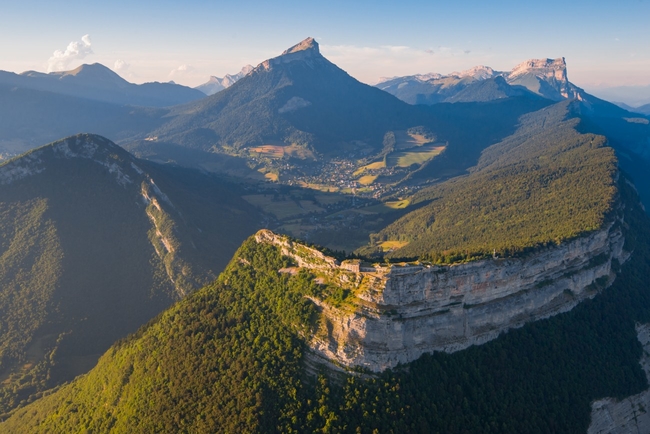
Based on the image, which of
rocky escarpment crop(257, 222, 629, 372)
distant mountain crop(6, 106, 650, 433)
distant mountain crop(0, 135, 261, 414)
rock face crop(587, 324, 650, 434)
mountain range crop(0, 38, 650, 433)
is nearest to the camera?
distant mountain crop(6, 106, 650, 433)

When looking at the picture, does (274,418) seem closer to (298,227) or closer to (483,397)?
(483,397)

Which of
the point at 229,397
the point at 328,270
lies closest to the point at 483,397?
the point at 328,270

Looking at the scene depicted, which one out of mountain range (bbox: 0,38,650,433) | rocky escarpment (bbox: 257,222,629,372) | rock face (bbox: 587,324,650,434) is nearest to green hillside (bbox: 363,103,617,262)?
mountain range (bbox: 0,38,650,433)

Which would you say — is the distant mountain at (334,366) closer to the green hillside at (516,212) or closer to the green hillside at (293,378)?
the green hillside at (293,378)

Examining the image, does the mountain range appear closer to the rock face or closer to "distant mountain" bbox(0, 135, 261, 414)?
"distant mountain" bbox(0, 135, 261, 414)

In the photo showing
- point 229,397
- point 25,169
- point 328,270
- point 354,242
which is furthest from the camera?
point 354,242

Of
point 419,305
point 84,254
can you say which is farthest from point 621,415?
point 84,254
